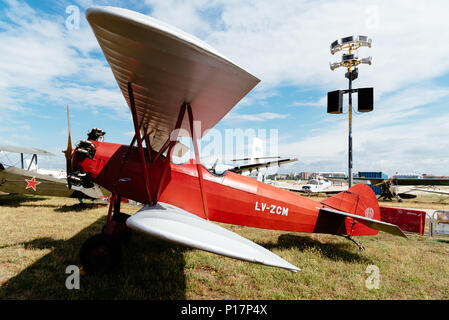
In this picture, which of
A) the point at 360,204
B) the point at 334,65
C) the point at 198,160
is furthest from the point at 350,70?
the point at 198,160

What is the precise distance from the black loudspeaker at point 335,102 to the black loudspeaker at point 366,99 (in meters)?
0.70

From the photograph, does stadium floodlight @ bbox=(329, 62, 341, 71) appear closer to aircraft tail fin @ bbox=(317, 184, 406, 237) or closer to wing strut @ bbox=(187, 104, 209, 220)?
aircraft tail fin @ bbox=(317, 184, 406, 237)

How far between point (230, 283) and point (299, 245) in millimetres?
2603

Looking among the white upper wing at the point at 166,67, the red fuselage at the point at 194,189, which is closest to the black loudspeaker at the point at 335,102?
the red fuselage at the point at 194,189

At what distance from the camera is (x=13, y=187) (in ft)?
30.3

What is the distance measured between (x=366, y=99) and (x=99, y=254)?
10.3 metres

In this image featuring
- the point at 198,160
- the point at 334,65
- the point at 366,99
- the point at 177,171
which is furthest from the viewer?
the point at 334,65

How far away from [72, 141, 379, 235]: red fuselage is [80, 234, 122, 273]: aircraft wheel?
2.89 feet

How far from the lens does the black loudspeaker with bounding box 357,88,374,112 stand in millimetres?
8836

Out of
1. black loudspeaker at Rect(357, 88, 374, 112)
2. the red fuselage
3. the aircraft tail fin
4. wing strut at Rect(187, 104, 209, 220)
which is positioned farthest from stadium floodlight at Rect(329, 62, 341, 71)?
wing strut at Rect(187, 104, 209, 220)

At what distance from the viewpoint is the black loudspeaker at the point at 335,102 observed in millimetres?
9297

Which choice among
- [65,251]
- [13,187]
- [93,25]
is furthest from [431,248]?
[13,187]

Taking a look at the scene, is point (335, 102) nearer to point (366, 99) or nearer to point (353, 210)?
point (366, 99)

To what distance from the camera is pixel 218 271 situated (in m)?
3.67
